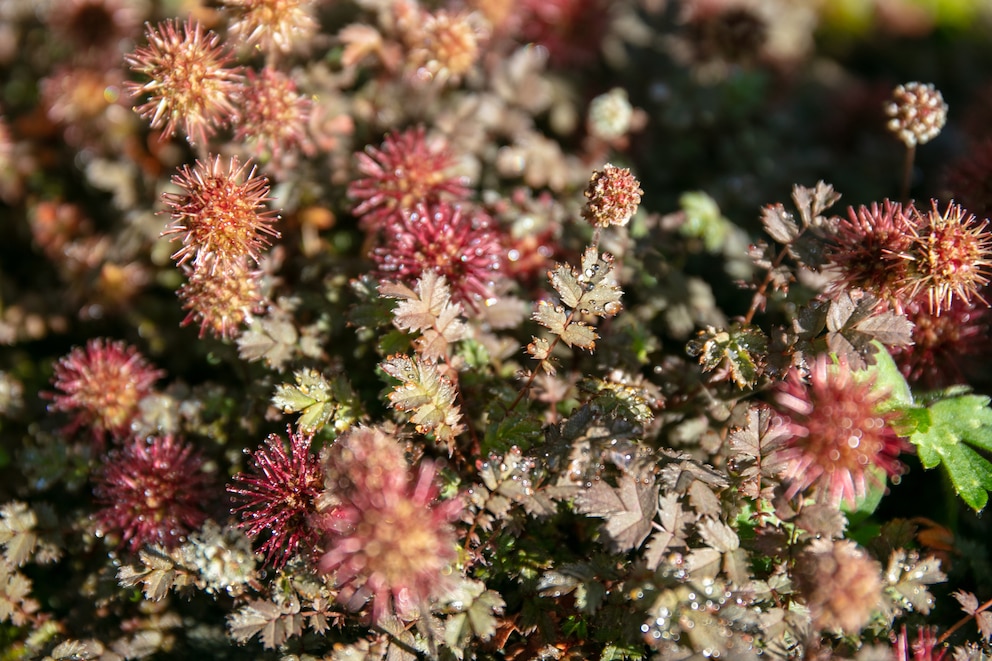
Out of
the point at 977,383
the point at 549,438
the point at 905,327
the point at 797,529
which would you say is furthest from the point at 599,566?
the point at 977,383

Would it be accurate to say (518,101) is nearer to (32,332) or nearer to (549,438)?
(549,438)

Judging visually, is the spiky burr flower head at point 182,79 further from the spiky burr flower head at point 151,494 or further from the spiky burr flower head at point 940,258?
the spiky burr flower head at point 940,258

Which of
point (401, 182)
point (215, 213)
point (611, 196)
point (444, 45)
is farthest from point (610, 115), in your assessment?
point (215, 213)

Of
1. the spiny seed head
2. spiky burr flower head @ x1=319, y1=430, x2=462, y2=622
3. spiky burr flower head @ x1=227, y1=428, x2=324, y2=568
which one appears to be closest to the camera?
spiky burr flower head @ x1=319, y1=430, x2=462, y2=622

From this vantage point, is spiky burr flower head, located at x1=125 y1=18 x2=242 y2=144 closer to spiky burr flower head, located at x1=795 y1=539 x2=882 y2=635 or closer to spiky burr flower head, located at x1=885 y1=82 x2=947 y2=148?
spiky burr flower head, located at x1=795 y1=539 x2=882 y2=635

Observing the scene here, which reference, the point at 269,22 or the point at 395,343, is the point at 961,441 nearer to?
the point at 395,343

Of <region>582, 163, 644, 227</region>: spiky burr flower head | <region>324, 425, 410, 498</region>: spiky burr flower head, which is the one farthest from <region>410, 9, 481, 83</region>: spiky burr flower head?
<region>324, 425, 410, 498</region>: spiky burr flower head

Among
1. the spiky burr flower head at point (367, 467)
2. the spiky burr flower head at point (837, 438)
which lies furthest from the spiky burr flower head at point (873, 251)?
the spiky burr flower head at point (367, 467)
